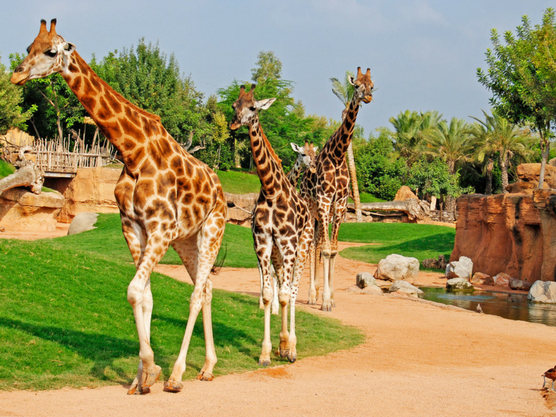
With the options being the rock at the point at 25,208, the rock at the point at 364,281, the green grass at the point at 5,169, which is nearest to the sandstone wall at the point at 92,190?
the green grass at the point at 5,169

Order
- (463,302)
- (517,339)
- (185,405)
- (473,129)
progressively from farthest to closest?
(473,129) < (463,302) < (517,339) < (185,405)

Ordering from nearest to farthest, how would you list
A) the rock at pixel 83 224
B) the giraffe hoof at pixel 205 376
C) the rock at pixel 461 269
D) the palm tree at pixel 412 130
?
the giraffe hoof at pixel 205 376 → the rock at pixel 461 269 → the rock at pixel 83 224 → the palm tree at pixel 412 130

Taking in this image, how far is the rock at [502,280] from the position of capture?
19.7m

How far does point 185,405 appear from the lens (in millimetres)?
5375

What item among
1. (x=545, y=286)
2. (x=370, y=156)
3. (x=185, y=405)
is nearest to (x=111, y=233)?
(x=545, y=286)

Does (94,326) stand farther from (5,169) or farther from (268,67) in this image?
(268,67)

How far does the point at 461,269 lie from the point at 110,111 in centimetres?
1744

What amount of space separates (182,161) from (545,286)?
45.9ft

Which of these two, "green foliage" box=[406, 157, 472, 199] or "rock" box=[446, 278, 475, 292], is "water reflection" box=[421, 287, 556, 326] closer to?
"rock" box=[446, 278, 475, 292]

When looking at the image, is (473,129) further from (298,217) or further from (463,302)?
(298,217)

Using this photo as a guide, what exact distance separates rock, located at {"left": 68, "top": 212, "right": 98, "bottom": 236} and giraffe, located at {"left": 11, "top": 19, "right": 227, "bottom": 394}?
2153 cm

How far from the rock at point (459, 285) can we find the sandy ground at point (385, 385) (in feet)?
23.6

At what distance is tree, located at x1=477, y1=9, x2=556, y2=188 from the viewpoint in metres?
24.4

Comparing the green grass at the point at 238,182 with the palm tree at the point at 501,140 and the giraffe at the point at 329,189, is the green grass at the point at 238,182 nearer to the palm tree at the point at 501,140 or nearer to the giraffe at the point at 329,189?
the palm tree at the point at 501,140
